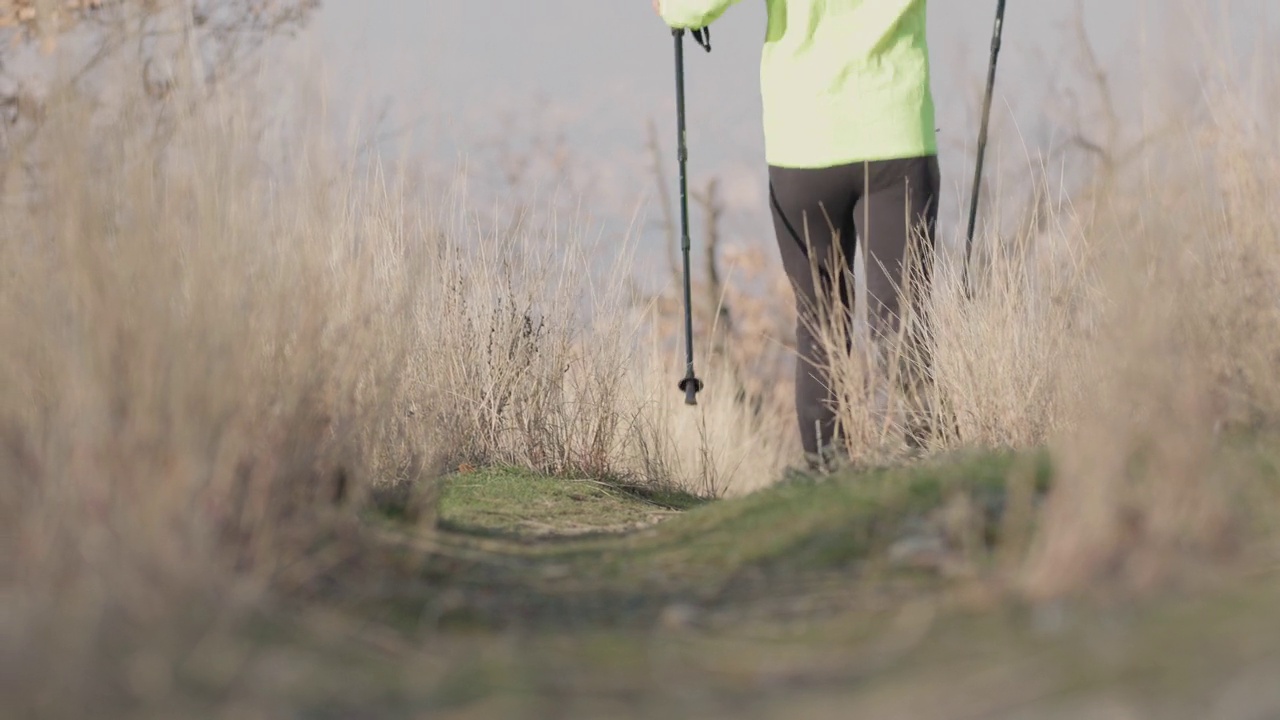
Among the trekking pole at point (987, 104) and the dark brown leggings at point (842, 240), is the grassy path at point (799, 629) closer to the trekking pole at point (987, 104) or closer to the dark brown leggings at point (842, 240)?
the dark brown leggings at point (842, 240)

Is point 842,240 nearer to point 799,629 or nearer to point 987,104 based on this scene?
point 987,104

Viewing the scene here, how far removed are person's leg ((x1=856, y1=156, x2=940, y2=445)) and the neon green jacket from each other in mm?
68

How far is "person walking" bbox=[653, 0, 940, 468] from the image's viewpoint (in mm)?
3980

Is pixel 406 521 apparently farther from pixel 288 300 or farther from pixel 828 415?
pixel 828 415

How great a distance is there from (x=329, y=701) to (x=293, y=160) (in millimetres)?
1722

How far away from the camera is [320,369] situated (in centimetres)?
296

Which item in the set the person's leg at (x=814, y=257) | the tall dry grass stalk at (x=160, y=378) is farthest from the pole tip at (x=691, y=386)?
the tall dry grass stalk at (x=160, y=378)

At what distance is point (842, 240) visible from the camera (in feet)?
13.9

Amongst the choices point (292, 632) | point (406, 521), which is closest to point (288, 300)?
point (406, 521)

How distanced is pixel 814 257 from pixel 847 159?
0.98ft

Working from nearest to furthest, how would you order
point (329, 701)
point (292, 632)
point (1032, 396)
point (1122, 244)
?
point (329, 701)
point (292, 632)
point (1122, 244)
point (1032, 396)

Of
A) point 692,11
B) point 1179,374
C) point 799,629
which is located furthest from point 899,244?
point 799,629

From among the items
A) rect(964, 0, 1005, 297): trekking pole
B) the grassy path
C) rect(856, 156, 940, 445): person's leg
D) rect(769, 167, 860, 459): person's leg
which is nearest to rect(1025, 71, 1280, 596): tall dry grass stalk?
A: the grassy path

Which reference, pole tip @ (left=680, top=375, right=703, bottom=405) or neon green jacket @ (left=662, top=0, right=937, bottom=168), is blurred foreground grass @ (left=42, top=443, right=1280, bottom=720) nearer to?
neon green jacket @ (left=662, top=0, right=937, bottom=168)
